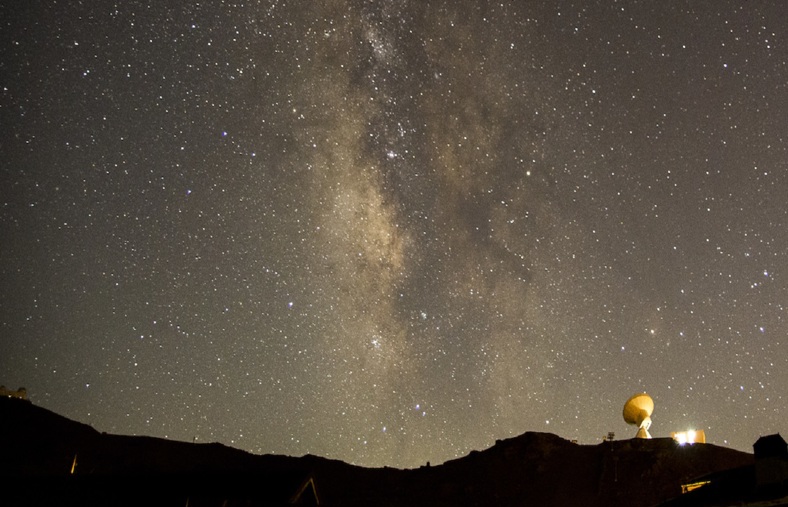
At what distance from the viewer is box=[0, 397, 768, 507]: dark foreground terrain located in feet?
130

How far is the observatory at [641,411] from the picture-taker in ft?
136

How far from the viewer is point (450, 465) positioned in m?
44.8

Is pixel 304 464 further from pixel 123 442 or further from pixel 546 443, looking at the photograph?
pixel 546 443

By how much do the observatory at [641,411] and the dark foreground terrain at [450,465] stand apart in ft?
3.43

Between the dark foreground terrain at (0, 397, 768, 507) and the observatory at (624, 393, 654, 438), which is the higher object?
the observatory at (624, 393, 654, 438)

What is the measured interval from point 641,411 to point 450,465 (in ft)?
44.3

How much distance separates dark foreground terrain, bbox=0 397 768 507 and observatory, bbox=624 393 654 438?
1.05 meters

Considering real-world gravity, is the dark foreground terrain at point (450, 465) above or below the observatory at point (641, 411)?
below

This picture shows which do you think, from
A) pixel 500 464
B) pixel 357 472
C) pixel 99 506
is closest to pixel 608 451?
pixel 500 464

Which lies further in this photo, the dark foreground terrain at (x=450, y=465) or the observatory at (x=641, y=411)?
the observatory at (x=641, y=411)

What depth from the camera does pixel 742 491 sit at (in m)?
12.0

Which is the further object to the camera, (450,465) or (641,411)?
(450,465)

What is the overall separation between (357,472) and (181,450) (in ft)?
49.7

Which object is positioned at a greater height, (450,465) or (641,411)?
(641,411)
